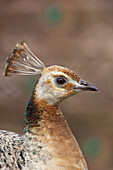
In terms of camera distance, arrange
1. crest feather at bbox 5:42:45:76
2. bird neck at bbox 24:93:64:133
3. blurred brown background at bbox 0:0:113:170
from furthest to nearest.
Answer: blurred brown background at bbox 0:0:113:170, crest feather at bbox 5:42:45:76, bird neck at bbox 24:93:64:133

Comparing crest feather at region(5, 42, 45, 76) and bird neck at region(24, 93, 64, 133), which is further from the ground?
crest feather at region(5, 42, 45, 76)

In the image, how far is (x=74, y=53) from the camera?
6664 millimetres

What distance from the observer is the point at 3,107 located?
511cm

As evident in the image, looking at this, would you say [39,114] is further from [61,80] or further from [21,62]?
[21,62]

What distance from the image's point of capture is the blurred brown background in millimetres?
4980

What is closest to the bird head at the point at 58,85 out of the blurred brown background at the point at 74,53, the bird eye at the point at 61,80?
the bird eye at the point at 61,80

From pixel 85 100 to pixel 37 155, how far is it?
3311 millimetres

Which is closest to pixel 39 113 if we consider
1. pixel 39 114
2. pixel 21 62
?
pixel 39 114

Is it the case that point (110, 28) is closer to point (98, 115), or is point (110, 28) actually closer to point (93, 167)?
point (98, 115)

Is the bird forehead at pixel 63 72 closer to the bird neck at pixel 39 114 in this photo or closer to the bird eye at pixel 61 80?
the bird eye at pixel 61 80

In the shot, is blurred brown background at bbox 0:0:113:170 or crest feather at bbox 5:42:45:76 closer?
crest feather at bbox 5:42:45:76

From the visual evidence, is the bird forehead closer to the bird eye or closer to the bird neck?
the bird eye

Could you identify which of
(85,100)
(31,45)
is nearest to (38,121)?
(85,100)

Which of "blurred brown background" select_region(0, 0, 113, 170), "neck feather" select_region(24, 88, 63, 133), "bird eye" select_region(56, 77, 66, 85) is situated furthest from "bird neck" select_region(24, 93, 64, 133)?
"blurred brown background" select_region(0, 0, 113, 170)
